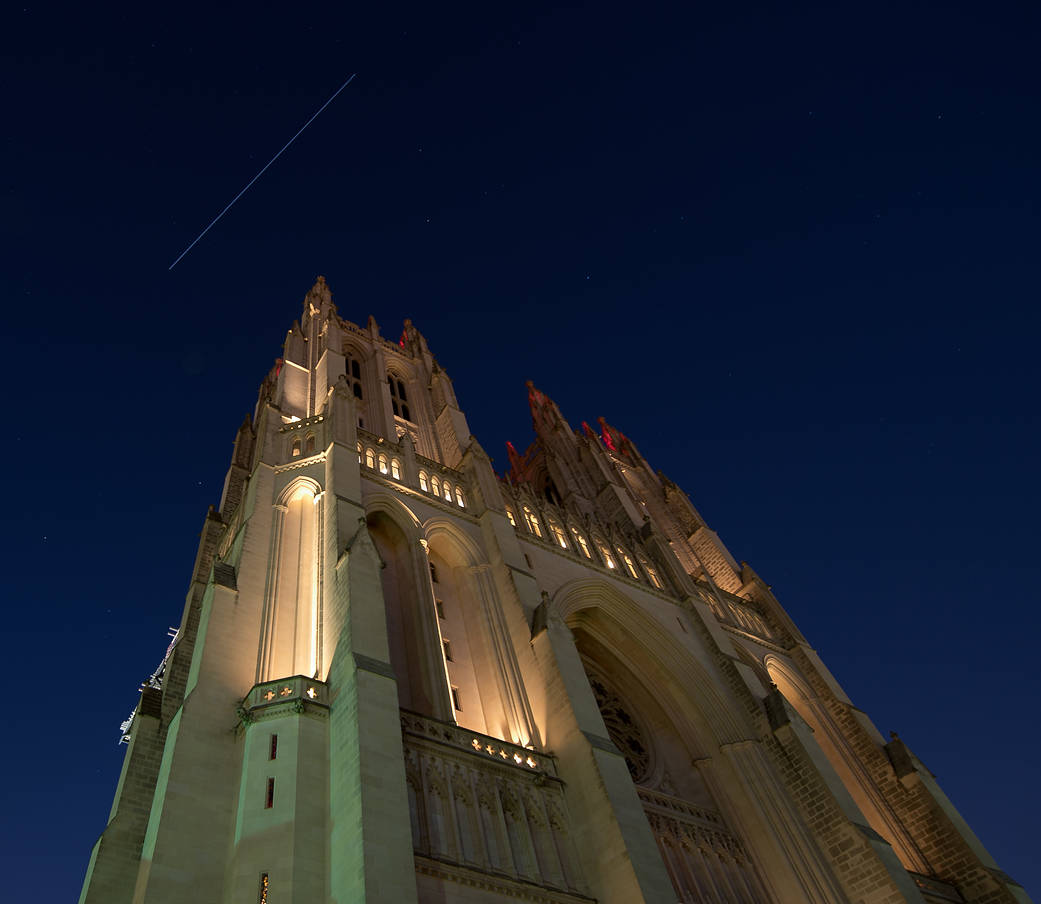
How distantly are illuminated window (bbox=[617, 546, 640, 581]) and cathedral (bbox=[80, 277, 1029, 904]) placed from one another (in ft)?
1.13

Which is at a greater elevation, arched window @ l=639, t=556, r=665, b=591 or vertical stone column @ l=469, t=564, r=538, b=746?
arched window @ l=639, t=556, r=665, b=591

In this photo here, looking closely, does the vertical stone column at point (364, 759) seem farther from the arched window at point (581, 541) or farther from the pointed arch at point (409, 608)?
the arched window at point (581, 541)

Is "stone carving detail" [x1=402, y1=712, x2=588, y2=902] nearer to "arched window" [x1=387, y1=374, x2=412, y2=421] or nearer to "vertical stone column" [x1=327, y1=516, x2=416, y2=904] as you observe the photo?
"vertical stone column" [x1=327, y1=516, x2=416, y2=904]

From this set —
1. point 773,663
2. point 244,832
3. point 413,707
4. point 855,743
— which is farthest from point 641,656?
point 244,832

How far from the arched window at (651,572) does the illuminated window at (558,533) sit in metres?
3.81

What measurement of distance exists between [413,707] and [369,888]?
7.40m

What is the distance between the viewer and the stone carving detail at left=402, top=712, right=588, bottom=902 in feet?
52.3

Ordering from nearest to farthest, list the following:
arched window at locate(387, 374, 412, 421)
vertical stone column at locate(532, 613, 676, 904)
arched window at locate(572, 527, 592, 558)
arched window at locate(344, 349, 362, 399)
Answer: vertical stone column at locate(532, 613, 676, 904) < arched window at locate(572, 527, 592, 558) < arched window at locate(344, 349, 362, 399) < arched window at locate(387, 374, 412, 421)

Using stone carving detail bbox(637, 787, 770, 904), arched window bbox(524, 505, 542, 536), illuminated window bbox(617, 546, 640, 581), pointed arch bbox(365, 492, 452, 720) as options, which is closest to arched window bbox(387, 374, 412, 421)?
arched window bbox(524, 505, 542, 536)

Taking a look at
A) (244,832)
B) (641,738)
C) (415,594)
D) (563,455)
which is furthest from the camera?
(563,455)

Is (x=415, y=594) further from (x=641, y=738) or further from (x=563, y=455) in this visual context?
(x=563, y=455)

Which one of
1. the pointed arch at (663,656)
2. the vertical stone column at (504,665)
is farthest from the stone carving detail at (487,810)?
the pointed arch at (663,656)

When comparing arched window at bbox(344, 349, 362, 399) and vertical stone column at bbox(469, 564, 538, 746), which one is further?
arched window at bbox(344, 349, 362, 399)

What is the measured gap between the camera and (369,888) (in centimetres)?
1254
